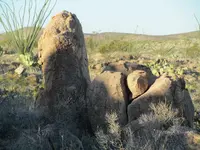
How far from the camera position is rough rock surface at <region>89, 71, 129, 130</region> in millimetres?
8625

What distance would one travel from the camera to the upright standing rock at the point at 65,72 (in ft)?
31.5

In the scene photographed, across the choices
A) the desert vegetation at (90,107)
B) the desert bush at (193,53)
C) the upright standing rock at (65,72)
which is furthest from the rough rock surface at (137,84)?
the desert bush at (193,53)

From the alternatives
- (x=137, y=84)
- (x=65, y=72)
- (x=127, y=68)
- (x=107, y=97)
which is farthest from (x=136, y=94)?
(x=65, y=72)

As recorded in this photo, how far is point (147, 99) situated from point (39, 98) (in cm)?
289

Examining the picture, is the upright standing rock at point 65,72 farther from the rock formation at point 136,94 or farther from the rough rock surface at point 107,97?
the rock formation at point 136,94

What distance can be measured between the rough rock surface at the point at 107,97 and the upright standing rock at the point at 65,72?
62 centimetres

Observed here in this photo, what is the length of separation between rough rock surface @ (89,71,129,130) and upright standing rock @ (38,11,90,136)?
2.02 ft

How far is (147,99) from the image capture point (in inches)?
328

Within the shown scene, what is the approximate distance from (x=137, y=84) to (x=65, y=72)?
6.31ft

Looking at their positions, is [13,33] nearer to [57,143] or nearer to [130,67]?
[130,67]

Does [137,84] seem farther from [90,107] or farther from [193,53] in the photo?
[193,53]

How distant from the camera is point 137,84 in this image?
343 inches

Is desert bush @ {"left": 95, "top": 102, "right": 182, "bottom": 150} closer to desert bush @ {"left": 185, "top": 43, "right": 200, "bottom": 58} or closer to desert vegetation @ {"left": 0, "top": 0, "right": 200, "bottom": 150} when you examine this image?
desert vegetation @ {"left": 0, "top": 0, "right": 200, "bottom": 150}

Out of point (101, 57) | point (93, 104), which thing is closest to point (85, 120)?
point (93, 104)
